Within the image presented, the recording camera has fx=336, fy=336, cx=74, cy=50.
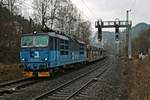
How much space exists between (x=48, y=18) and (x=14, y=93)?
120 feet

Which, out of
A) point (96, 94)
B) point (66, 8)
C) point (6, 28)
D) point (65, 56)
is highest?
point (66, 8)

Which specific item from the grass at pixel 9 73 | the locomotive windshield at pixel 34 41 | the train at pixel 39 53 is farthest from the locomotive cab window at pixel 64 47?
the grass at pixel 9 73

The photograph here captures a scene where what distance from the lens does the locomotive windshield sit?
71.4ft

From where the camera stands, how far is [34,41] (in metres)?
22.1

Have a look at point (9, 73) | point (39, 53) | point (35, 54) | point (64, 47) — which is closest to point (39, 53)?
point (39, 53)

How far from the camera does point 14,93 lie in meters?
15.0

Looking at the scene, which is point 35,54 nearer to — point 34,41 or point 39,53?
point 39,53

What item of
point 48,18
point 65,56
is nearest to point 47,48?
point 65,56

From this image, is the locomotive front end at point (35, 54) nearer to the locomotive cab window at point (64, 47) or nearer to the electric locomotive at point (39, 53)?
the electric locomotive at point (39, 53)

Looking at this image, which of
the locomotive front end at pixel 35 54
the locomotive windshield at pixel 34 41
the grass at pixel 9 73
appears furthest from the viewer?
the grass at pixel 9 73

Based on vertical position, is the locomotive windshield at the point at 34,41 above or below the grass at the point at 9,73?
above

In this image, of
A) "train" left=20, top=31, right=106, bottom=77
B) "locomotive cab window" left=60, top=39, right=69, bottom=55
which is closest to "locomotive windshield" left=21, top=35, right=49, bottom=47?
"train" left=20, top=31, right=106, bottom=77

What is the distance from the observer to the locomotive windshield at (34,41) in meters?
21.8

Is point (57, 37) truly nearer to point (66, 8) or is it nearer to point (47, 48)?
point (47, 48)
